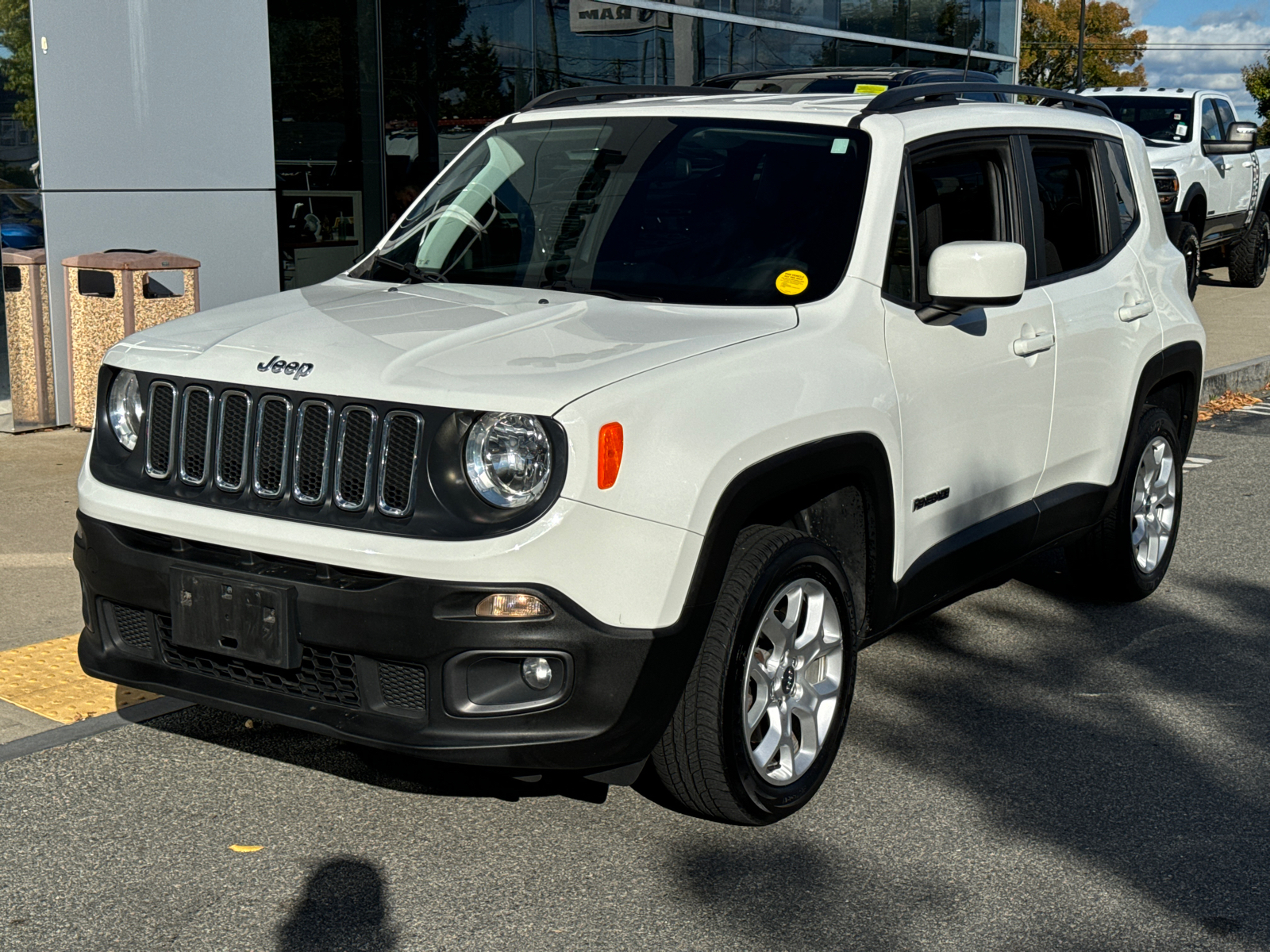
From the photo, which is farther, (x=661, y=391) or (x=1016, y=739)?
(x=1016, y=739)

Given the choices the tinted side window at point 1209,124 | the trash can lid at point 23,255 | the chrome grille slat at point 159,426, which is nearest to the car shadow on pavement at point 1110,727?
the chrome grille slat at point 159,426

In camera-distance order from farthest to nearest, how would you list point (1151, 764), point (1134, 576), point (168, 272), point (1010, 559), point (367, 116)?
1. point (367, 116)
2. point (168, 272)
3. point (1134, 576)
4. point (1010, 559)
5. point (1151, 764)

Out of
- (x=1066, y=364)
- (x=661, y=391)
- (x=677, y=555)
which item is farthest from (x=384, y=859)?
(x=1066, y=364)

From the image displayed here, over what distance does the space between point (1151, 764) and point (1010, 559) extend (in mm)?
851

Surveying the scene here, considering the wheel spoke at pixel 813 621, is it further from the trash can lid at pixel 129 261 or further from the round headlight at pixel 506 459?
the trash can lid at pixel 129 261

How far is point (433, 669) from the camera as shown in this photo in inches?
130

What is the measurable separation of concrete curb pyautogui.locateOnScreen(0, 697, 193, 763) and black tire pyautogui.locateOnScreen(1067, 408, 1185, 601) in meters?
3.39

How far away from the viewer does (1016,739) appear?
455 centimetres

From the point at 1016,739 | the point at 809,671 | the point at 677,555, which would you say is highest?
the point at 677,555

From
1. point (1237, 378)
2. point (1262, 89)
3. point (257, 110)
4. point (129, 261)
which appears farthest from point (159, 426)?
point (1262, 89)

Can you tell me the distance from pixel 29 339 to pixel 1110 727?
681 cm

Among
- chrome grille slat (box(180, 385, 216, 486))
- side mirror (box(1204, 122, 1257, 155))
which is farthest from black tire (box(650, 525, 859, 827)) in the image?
side mirror (box(1204, 122, 1257, 155))

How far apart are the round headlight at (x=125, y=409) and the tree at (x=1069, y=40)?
75.1 metres

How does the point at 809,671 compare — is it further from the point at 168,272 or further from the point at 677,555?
the point at 168,272
